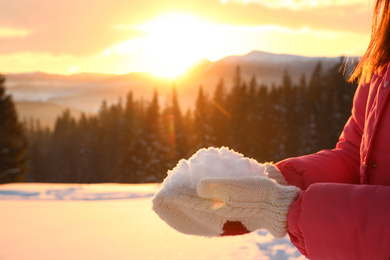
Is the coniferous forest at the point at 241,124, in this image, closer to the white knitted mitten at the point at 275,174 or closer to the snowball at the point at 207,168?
the white knitted mitten at the point at 275,174

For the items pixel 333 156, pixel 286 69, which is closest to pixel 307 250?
pixel 333 156

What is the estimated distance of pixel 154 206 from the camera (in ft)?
4.35

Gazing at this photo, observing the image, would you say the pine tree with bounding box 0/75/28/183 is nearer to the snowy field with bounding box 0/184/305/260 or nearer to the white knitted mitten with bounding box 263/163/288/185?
the snowy field with bounding box 0/184/305/260

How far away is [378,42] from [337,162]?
22.5 inches

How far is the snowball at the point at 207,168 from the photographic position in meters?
1.32

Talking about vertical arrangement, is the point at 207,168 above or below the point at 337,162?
above

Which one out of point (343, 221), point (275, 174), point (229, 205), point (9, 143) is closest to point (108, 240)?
point (275, 174)

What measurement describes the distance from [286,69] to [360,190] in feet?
189

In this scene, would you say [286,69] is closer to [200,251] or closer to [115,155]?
[115,155]

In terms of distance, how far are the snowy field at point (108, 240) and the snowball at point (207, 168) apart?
39.6 inches

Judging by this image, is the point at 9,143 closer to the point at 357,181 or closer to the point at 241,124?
the point at 241,124

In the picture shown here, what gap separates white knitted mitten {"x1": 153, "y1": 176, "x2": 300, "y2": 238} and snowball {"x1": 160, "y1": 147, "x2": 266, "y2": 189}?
0.13 ft

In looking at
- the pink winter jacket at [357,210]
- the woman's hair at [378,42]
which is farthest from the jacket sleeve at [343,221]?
the woman's hair at [378,42]

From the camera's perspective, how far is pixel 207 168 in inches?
→ 52.3
